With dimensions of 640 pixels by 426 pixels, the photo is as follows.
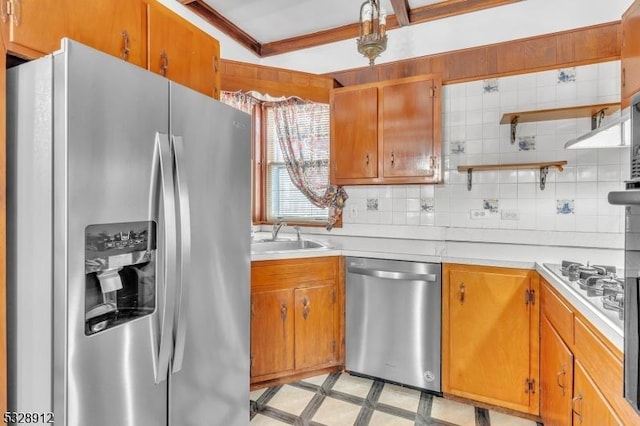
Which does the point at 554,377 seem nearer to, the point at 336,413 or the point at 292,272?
the point at 336,413

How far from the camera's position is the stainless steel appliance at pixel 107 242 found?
98cm

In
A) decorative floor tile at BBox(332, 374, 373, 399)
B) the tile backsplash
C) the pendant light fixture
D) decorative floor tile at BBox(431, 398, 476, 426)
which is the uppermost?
the pendant light fixture

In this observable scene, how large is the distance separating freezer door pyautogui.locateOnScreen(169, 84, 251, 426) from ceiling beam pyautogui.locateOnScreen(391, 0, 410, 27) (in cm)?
160

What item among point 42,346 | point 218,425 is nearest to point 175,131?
point 42,346

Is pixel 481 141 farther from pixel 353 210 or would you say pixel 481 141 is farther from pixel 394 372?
pixel 394 372

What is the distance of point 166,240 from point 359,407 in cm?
167

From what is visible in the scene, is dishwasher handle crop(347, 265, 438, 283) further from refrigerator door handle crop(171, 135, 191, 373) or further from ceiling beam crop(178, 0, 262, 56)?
ceiling beam crop(178, 0, 262, 56)

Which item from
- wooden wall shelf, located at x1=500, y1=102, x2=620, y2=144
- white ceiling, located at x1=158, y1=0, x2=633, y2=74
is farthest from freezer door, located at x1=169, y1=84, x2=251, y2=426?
wooden wall shelf, located at x1=500, y1=102, x2=620, y2=144

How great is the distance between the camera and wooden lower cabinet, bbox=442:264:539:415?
6.86ft

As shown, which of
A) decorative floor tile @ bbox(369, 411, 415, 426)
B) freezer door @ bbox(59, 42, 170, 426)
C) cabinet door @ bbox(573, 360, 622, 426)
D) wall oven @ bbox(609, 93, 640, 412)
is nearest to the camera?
wall oven @ bbox(609, 93, 640, 412)

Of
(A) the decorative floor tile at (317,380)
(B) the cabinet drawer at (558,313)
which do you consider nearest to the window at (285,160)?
(A) the decorative floor tile at (317,380)

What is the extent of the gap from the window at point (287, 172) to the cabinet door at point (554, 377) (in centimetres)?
189

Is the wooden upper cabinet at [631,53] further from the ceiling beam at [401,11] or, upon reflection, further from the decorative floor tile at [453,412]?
the decorative floor tile at [453,412]

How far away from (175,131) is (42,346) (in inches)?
29.9
